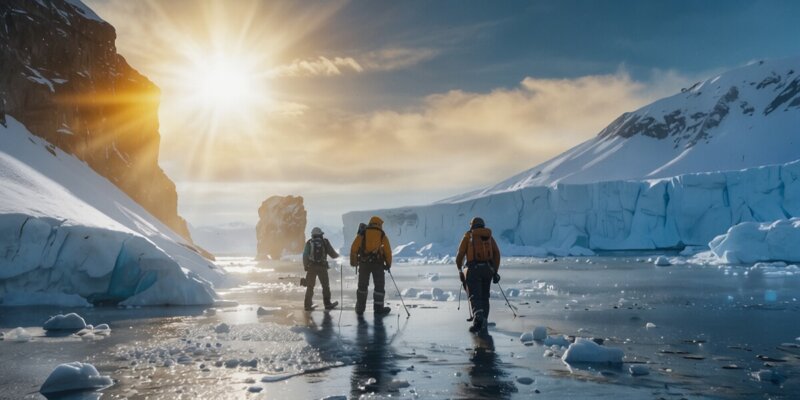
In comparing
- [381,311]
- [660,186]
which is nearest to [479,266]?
[381,311]

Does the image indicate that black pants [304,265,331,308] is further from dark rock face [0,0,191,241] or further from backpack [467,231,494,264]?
dark rock face [0,0,191,241]

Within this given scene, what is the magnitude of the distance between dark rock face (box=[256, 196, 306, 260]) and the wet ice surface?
338 feet

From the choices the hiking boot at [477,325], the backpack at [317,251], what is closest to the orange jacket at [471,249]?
the hiking boot at [477,325]

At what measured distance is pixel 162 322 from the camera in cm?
1055

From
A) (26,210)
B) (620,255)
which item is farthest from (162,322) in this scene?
(620,255)

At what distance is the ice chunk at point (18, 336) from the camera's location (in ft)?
26.3

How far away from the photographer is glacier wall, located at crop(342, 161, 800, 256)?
47.4 metres

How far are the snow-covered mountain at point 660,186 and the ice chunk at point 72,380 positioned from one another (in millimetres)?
52257

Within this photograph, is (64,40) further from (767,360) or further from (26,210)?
(767,360)

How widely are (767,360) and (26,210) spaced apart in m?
16.7

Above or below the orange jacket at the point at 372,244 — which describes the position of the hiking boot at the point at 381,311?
below

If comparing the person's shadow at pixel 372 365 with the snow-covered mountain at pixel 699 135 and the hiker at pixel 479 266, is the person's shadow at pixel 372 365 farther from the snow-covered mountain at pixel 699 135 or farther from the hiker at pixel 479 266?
the snow-covered mountain at pixel 699 135

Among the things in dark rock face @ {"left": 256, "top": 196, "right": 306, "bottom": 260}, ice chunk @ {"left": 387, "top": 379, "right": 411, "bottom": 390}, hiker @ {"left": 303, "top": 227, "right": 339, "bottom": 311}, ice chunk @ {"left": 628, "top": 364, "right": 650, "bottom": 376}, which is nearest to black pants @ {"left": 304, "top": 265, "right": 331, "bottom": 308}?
hiker @ {"left": 303, "top": 227, "right": 339, "bottom": 311}

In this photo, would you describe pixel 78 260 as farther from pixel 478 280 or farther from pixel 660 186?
pixel 660 186
